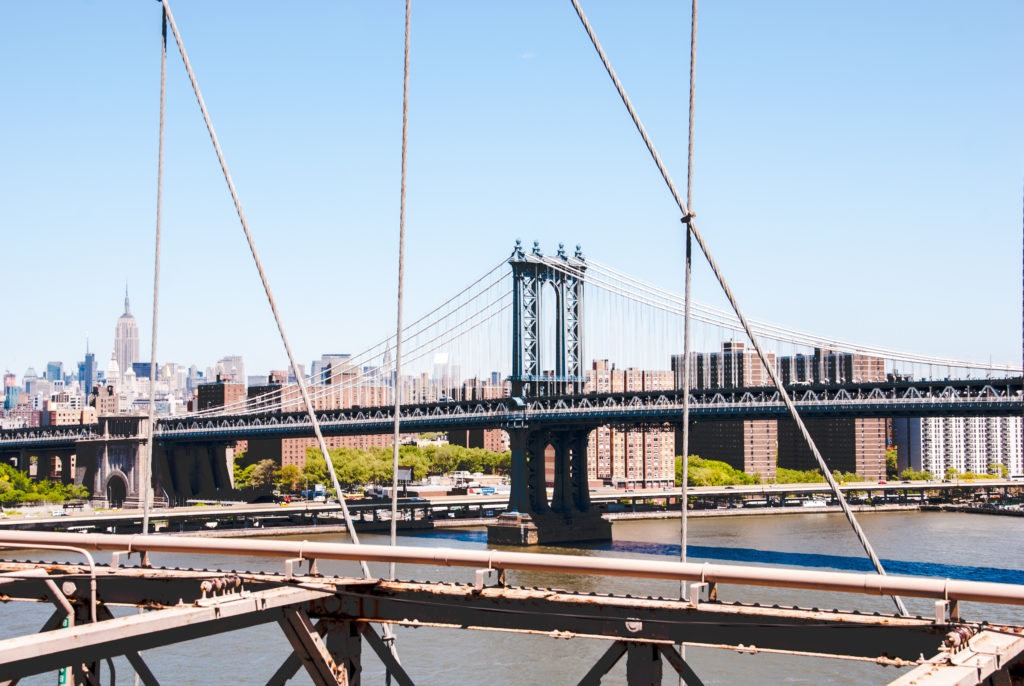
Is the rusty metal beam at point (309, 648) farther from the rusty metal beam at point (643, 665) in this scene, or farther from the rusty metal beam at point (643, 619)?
the rusty metal beam at point (643, 665)

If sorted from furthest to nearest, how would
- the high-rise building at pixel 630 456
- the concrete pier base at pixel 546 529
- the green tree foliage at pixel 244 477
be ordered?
the high-rise building at pixel 630 456
the green tree foliage at pixel 244 477
the concrete pier base at pixel 546 529

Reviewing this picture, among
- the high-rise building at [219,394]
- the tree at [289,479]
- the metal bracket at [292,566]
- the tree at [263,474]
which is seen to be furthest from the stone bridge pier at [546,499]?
the high-rise building at [219,394]

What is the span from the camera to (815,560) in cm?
4775

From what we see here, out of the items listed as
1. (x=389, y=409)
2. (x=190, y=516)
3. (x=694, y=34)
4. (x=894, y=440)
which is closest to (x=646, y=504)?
(x=389, y=409)

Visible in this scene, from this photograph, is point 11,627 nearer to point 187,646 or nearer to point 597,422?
point 187,646

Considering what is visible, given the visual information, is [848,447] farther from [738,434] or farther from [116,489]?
[116,489]

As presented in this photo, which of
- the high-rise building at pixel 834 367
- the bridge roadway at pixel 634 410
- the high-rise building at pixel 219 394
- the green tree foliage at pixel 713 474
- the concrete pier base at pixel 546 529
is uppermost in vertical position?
the high-rise building at pixel 834 367

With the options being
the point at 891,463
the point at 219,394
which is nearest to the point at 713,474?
the point at 891,463

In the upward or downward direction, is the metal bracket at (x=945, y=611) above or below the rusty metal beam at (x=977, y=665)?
above

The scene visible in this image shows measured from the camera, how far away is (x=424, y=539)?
202 ft

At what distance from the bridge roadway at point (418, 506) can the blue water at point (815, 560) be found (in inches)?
619

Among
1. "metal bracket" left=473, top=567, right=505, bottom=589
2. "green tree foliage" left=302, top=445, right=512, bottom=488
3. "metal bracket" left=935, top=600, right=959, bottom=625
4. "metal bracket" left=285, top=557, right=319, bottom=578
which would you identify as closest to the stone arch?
"green tree foliage" left=302, top=445, right=512, bottom=488

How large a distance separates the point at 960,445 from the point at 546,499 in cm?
8556

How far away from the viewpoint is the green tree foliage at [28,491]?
264 ft
